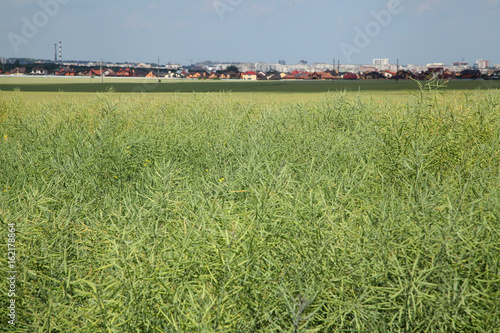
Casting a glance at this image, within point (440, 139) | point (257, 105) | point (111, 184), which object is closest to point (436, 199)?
point (440, 139)

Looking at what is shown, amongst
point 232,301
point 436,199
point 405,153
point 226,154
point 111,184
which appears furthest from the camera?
point 226,154

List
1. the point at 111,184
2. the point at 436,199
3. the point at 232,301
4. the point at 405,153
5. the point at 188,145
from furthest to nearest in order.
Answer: the point at 188,145 → the point at 111,184 → the point at 405,153 → the point at 436,199 → the point at 232,301

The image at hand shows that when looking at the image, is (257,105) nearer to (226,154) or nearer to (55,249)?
(226,154)

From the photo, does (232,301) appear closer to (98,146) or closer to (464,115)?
(98,146)

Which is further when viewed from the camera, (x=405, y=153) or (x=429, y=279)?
(x=405, y=153)

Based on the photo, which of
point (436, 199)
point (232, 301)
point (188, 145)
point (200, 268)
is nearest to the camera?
point (232, 301)

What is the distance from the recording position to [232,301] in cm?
Result: 360

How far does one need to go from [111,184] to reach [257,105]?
8.75 meters

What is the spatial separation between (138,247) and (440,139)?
5428mm

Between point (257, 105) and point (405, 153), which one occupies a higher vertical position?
point (257, 105)

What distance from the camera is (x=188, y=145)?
9844 mm

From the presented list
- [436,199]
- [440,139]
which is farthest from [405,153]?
[436,199]

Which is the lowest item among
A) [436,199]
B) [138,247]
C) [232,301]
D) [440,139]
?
[232,301]

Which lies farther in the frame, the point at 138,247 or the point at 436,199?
the point at 436,199
